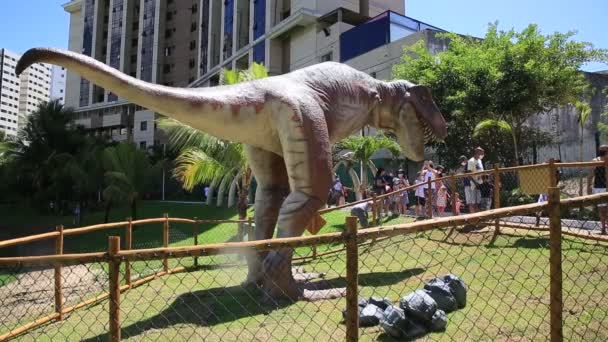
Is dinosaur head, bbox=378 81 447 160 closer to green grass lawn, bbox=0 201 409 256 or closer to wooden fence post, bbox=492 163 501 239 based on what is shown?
wooden fence post, bbox=492 163 501 239

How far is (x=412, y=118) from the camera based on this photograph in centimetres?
607

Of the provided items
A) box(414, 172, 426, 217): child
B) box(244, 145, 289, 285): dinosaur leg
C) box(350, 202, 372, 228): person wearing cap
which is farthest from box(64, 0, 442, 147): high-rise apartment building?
box(244, 145, 289, 285): dinosaur leg

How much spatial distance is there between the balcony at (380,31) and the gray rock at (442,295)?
17.6 metres

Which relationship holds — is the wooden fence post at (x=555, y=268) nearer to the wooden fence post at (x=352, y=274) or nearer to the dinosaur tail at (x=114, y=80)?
the wooden fence post at (x=352, y=274)

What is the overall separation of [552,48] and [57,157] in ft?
71.8

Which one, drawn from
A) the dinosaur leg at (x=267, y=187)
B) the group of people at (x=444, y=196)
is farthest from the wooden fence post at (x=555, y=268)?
the group of people at (x=444, y=196)

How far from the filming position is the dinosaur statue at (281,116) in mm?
4180

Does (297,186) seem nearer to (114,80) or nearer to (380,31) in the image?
(114,80)

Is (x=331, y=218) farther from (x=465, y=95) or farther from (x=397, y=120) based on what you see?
(x=397, y=120)

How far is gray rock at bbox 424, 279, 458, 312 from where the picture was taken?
13.6 ft

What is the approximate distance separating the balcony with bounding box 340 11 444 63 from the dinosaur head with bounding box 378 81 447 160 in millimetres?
15199

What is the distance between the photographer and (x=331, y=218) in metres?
13.3

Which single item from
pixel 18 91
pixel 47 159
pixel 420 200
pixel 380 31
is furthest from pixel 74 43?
pixel 420 200

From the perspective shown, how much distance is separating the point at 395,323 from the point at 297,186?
5.70 feet
